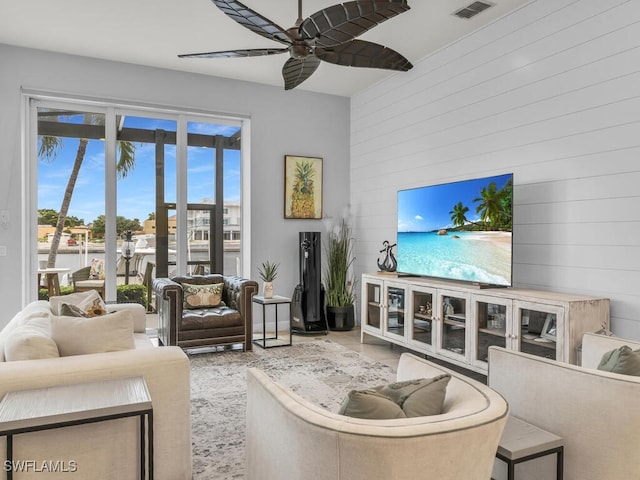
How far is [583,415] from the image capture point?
164 centimetres

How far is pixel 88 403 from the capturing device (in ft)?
5.61

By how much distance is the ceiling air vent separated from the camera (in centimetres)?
375

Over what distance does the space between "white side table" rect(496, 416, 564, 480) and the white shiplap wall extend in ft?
6.12

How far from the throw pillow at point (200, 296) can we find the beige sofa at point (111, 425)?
2.48 m

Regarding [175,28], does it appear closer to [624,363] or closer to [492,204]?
[492,204]

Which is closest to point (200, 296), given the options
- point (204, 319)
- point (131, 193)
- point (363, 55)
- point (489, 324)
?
point (204, 319)

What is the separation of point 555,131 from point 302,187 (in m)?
3.24

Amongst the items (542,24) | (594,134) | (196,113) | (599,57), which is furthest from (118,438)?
(196,113)

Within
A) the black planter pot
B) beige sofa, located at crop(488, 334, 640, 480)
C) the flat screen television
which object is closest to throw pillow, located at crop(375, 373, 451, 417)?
beige sofa, located at crop(488, 334, 640, 480)

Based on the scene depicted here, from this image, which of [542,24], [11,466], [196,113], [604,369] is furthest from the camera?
[196,113]

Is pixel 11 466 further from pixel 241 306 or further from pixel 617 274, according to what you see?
pixel 617 274

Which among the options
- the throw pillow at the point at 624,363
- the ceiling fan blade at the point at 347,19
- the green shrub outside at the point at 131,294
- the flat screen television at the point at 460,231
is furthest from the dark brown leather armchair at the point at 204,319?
the throw pillow at the point at 624,363

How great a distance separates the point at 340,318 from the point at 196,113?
304cm

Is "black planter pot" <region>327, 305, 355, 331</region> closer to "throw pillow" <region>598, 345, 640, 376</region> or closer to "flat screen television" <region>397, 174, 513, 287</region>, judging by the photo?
"flat screen television" <region>397, 174, 513, 287</region>
